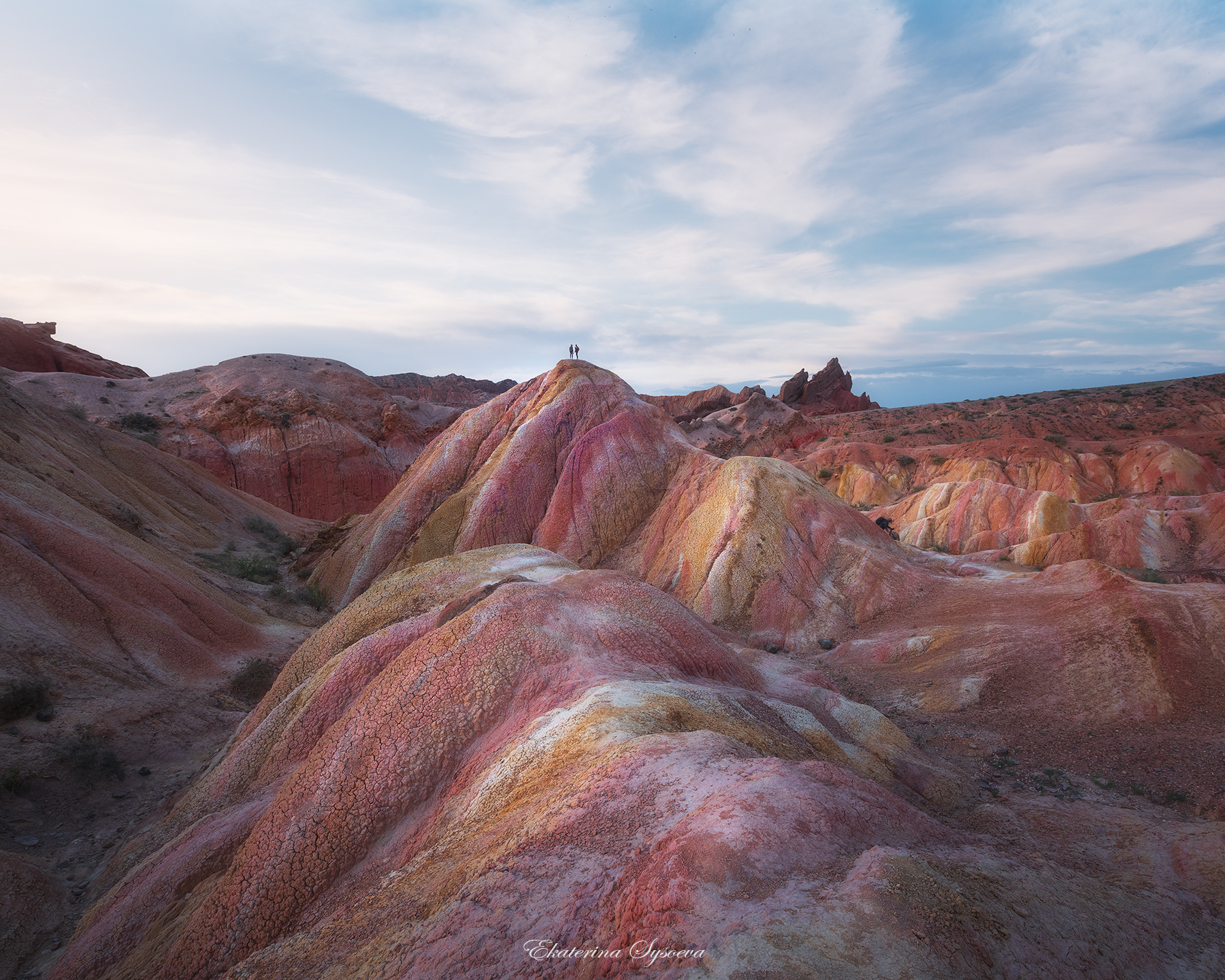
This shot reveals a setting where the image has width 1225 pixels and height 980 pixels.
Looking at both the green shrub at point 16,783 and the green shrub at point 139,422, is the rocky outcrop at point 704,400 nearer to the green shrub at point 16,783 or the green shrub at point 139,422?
the green shrub at point 139,422

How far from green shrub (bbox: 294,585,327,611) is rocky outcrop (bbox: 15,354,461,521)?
21.5 m

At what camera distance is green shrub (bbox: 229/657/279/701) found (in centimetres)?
1350

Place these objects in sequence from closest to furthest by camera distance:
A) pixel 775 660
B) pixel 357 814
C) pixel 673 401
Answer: pixel 357 814, pixel 775 660, pixel 673 401

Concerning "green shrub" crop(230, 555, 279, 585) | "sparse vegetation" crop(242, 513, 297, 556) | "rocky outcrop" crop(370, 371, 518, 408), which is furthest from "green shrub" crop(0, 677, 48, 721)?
"rocky outcrop" crop(370, 371, 518, 408)

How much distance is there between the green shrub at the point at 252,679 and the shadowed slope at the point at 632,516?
20.4 feet

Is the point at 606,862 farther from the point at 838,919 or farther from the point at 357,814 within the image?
the point at 357,814

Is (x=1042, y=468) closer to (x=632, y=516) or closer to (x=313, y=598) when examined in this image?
(x=632, y=516)

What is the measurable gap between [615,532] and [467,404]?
2355 inches

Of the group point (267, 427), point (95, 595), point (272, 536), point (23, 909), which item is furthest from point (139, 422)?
point (23, 909)

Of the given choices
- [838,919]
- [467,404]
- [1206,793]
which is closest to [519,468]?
[1206,793]

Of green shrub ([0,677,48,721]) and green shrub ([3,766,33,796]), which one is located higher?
green shrub ([0,677,48,721])

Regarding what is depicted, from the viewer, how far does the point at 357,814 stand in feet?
17.6

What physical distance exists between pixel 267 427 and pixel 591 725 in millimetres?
42222

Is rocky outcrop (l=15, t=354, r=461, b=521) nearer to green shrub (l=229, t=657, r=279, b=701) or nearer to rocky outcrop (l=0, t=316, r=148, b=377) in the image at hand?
rocky outcrop (l=0, t=316, r=148, b=377)
